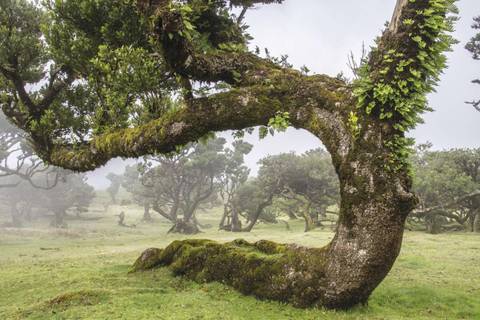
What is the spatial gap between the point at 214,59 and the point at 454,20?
640cm

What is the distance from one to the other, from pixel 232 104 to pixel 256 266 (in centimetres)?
470

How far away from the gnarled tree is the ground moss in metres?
0.04

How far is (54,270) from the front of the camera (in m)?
16.6

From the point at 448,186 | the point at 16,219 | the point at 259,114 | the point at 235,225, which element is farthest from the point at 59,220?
the point at 259,114

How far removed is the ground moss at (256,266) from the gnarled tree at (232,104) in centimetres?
4

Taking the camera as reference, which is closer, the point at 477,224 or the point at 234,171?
the point at 477,224

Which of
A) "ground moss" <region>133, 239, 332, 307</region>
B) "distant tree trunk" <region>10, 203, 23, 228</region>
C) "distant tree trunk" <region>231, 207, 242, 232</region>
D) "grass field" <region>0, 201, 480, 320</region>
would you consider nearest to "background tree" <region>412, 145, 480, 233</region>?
"distant tree trunk" <region>231, 207, 242, 232</region>

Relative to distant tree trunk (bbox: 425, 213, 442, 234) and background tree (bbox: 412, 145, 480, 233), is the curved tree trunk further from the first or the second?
distant tree trunk (bbox: 425, 213, 442, 234)

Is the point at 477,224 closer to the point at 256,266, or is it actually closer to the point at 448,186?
the point at 448,186

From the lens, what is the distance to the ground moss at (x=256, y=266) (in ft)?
32.4

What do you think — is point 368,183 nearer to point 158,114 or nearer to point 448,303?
point 448,303

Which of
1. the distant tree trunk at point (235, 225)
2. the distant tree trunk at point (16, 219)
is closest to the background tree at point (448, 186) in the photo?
the distant tree trunk at point (235, 225)

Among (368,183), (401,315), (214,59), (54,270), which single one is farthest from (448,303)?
(54,270)

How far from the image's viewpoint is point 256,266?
1105 cm
